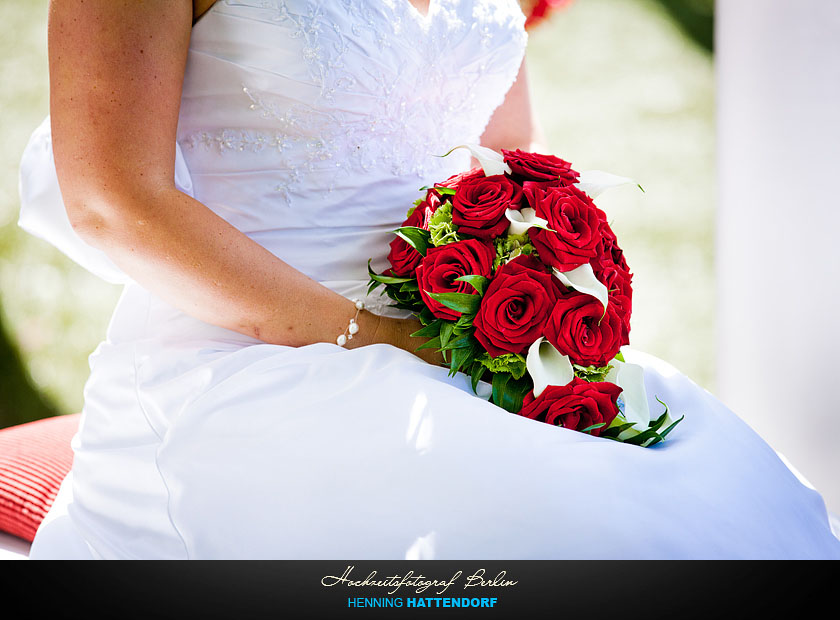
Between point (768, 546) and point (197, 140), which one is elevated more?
point (197, 140)

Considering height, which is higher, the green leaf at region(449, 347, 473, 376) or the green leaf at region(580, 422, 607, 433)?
the green leaf at region(449, 347, 473, 376)

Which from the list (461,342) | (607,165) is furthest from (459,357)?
(607,165)

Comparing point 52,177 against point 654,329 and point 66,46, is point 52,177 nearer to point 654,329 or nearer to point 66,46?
point 66,46

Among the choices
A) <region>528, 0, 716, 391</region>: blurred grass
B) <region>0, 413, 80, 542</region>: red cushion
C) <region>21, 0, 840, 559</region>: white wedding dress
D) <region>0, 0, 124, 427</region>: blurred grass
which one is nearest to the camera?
<region>21, 0, 840, 559</region>: white wedding dress

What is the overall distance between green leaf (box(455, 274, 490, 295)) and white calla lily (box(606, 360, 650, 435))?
0.22 metres

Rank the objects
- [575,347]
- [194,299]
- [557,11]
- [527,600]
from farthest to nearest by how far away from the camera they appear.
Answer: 1. [557,11]
2. [194,299]
3. [575,347]
4. [527,600]

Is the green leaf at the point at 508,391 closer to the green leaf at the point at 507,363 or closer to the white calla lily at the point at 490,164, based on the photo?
the green leaf at the point at 507,363

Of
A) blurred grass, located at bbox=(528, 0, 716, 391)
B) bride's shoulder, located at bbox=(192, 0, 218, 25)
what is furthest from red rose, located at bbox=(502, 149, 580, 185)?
blurred grass, located at bbox=(528, 0, 716, 391)

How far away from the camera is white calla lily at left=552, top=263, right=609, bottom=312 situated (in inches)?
33.5

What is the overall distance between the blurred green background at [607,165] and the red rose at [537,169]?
6.87 ft

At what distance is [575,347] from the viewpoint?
0.85 m

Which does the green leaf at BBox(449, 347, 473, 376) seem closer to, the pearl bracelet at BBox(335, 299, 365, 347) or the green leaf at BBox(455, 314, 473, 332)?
the green leaf at BBox(455, 314, 473, 332)

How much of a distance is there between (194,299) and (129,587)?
371 millimetres

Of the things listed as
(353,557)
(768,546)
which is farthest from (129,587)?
(768,546)
